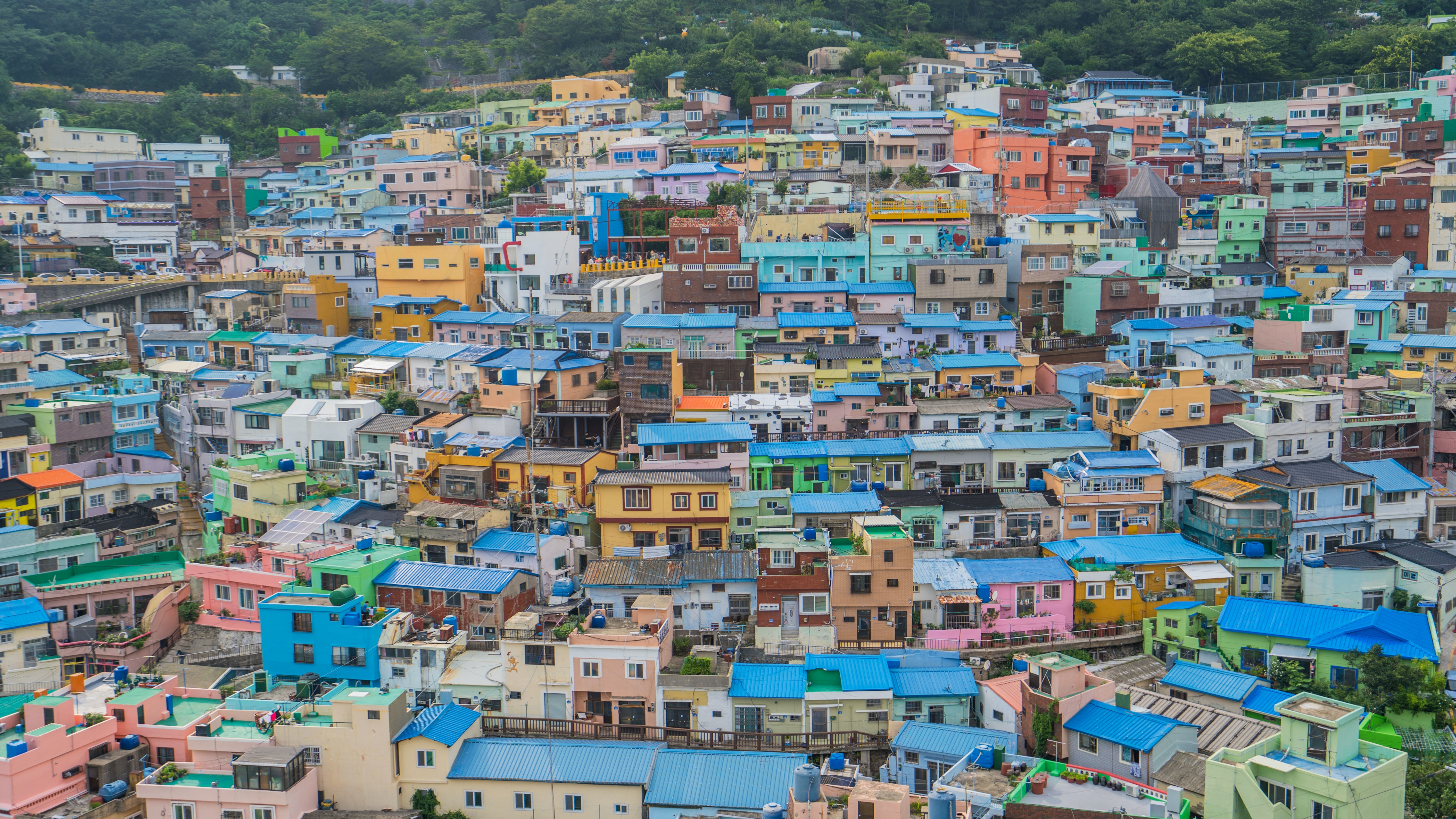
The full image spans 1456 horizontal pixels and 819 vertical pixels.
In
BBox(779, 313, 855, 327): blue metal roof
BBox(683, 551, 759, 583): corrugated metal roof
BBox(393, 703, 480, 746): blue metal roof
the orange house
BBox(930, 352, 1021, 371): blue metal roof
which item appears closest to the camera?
BBox(393, 703, 480, 746): blue metal roof

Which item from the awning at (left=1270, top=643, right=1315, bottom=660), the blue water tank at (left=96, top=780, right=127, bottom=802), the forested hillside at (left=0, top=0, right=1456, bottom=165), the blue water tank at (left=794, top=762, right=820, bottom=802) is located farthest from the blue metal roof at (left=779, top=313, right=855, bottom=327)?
the forested hillside at (left=0, top=0, right=1456, bottom=165)

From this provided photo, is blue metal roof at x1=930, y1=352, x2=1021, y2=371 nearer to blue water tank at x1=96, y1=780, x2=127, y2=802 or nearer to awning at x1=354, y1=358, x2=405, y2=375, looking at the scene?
awning at x1=354, y1=358, x2=405, y2=375

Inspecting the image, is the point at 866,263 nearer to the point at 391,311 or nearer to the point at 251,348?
the point at 391,311

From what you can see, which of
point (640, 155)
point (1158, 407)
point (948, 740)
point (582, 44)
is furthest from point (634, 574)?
point (582, 44)

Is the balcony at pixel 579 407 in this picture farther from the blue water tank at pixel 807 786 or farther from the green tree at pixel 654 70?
the green tree at pixel 654 70

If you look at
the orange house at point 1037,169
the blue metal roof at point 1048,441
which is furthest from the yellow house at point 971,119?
the blue metal roof at point 1048,441

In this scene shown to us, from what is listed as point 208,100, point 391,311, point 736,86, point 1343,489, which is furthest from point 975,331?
point 208,100

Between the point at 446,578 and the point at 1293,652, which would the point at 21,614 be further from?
the point at 1293,652
